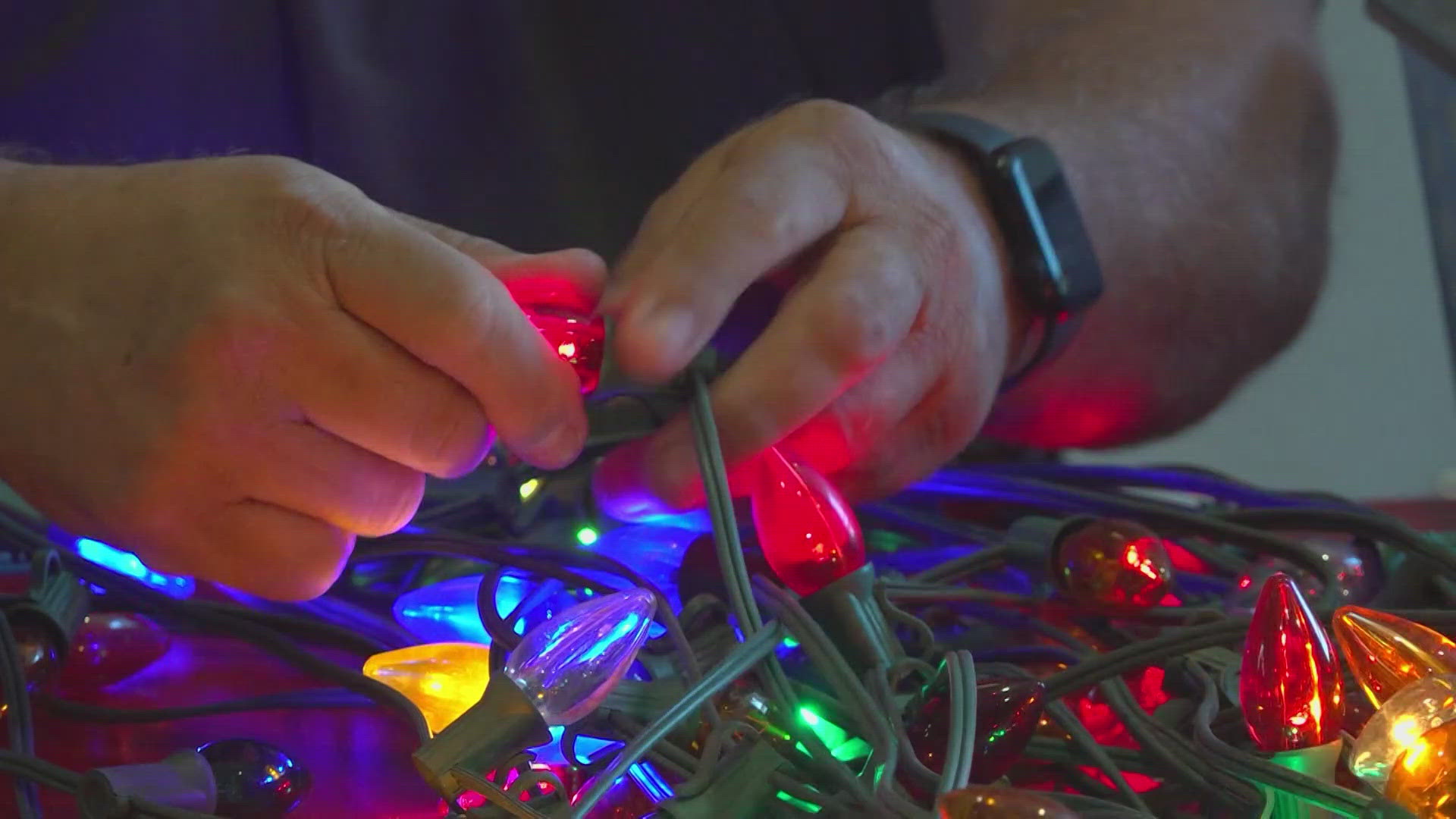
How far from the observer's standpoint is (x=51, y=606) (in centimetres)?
45

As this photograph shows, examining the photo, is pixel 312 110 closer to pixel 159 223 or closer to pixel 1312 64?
pixel 159 223

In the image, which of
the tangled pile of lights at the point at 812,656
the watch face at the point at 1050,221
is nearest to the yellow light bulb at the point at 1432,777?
the tangled pile of lights at the point at 812,656

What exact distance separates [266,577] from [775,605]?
0.65 feet

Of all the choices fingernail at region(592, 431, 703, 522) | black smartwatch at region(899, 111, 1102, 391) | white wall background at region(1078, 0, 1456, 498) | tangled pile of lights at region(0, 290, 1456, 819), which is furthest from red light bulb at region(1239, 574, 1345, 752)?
white wall background at region(1078, 0, 1456, 498)

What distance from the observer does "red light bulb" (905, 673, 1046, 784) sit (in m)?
0.32

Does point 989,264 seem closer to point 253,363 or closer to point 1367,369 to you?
point 253,363

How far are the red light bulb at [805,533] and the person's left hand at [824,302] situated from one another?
0.14ft

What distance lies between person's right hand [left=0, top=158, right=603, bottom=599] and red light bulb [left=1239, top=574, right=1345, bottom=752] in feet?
0.77

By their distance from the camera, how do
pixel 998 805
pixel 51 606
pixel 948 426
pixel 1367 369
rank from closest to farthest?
1. pixel 998 805
2. pixel 51 606
3. pixel 948 426
4. pixel 1367 369

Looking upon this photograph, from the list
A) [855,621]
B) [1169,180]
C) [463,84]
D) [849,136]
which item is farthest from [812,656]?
[463,84]

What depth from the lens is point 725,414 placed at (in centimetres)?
46

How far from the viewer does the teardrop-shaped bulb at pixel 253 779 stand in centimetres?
35

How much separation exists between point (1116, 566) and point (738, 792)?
0.73 ft

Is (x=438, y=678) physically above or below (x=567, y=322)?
below
